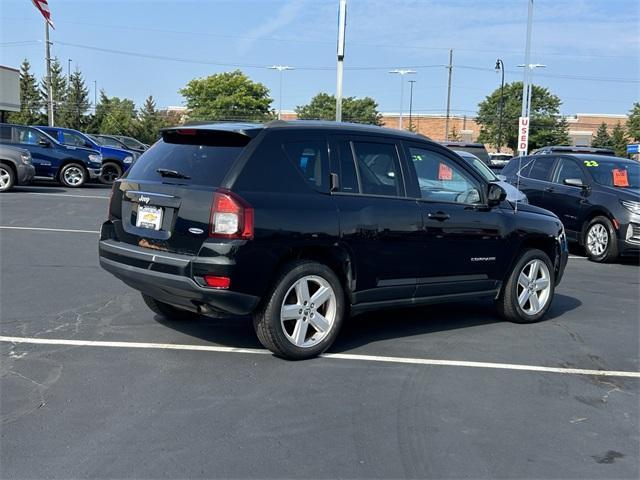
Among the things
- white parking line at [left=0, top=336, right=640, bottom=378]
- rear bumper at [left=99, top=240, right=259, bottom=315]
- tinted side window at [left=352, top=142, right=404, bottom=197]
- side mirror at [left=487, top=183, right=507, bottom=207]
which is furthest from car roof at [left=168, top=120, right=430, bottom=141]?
white parking line at [left=0, top=336, right=640, bottom=378]

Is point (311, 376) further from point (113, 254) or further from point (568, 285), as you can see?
point (568, 285)

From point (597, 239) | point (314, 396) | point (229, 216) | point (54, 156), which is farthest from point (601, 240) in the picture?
point (54, 156)

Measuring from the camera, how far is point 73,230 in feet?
37.9

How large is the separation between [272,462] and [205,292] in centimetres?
152

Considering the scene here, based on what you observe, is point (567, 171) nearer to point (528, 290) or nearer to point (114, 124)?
point (528, 290)

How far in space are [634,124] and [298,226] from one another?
2947 inches

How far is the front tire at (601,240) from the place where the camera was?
35.5ft

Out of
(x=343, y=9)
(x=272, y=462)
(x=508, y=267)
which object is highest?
(x=343, y=9)

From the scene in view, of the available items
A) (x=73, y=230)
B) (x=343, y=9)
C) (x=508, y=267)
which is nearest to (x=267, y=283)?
(x=508, y=267)

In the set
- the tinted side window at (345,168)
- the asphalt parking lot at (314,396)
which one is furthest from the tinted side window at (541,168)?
the tinted side window at (345,168)

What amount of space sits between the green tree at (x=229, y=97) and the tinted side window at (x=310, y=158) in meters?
72.9

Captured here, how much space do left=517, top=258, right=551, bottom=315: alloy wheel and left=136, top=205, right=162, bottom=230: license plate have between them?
3683 mm

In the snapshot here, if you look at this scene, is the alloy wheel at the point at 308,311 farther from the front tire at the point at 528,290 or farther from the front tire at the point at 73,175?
the front tire at the point at 73,175

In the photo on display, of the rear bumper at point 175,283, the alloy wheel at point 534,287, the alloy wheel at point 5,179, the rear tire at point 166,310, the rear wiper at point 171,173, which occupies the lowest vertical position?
the rear tire at point 166,310
